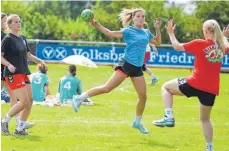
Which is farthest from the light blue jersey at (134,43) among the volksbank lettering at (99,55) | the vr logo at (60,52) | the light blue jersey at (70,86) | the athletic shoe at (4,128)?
the vr logo at (60,52)

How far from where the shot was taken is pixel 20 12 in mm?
57906

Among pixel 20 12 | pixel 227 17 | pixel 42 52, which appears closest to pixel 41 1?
pixel 20 12

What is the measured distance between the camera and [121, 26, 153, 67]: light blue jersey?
11609mm

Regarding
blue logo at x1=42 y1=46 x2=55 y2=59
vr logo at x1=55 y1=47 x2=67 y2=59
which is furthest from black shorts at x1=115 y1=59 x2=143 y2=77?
blue logo at x1=42 y1=46 x2=55 y2=59

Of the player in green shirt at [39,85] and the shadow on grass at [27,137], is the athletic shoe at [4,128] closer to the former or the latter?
the shadow on grass at [27,137]

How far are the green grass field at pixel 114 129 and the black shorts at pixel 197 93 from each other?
3.10 ft

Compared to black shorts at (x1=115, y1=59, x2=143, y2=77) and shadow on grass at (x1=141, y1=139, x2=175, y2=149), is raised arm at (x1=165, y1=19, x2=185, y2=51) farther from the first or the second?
shadow on grass at (x1=141, y1=139, x2=175, y2=149)

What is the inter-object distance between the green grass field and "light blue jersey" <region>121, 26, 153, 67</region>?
4.50 feet

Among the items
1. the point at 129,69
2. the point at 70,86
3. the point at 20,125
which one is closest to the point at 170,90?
the point at 129,69

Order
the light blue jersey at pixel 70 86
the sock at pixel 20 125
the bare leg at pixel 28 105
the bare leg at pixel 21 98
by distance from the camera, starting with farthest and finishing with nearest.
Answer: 1. the light blue jersey at pixel 70 86
2. the sock at pixel 20 125
3. the bare leg at pixel 28 105
4. the bare leg at pixel 21 98

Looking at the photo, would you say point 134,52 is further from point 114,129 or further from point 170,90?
point 114,129

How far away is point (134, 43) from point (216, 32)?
6.68 ft

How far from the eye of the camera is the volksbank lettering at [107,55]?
3203 centimetres

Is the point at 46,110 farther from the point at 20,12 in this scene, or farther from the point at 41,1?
the point at 41,1
